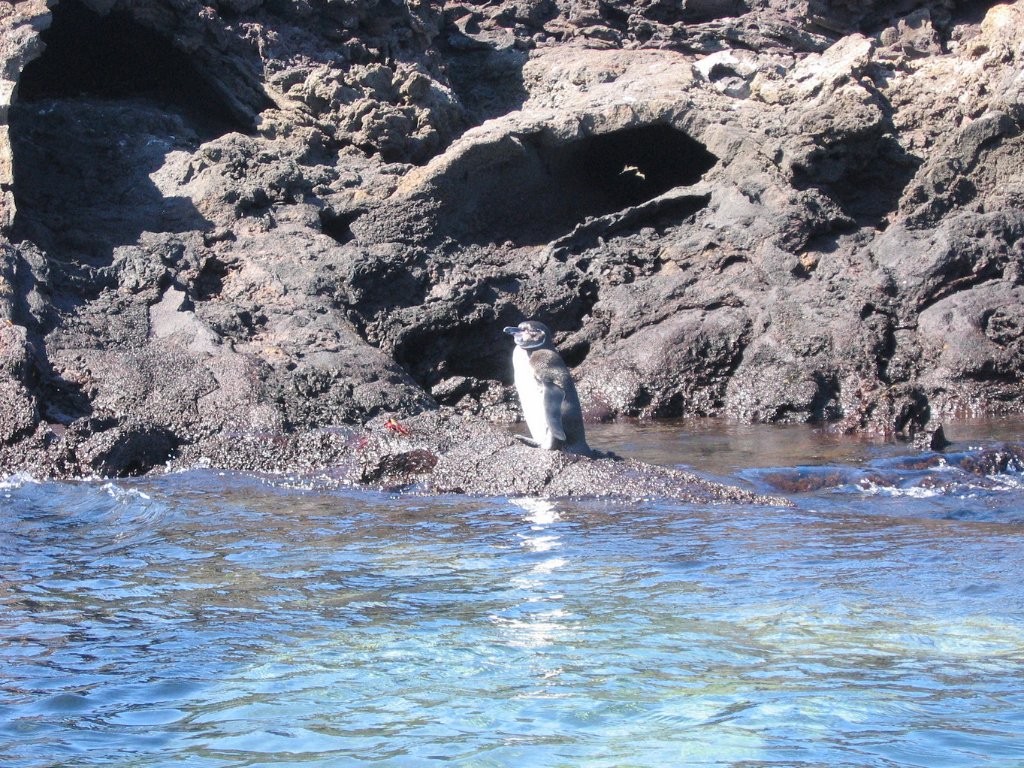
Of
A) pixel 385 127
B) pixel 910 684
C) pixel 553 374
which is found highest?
pixel 385 127

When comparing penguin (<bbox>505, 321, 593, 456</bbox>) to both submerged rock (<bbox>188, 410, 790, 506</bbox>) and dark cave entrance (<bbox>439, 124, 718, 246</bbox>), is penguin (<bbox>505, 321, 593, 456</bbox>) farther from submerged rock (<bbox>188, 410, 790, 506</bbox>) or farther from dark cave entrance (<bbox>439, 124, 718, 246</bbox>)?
dark cave entrance (<bbox>439, 124, 718, 246</bbox>)

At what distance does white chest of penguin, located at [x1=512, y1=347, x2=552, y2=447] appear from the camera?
27.9 ft

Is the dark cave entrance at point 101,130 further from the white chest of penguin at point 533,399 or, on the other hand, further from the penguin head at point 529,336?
the white chest of penguin at point 533,399

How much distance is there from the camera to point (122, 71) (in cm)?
1502

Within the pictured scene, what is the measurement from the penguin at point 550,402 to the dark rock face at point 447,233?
0.54 m

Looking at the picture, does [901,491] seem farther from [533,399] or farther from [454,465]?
[454,465]

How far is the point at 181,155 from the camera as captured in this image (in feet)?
43.4

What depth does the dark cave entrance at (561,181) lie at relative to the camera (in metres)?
14.3

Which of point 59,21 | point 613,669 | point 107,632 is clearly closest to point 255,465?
point 107,632

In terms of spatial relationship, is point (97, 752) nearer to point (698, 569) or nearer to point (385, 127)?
point (698, 569)

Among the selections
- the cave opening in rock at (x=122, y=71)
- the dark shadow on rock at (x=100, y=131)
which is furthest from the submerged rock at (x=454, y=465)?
the cave opening in rock at (x=122, y=71)

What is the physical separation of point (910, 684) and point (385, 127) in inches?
472

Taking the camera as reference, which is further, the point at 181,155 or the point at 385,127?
the point at 385,127

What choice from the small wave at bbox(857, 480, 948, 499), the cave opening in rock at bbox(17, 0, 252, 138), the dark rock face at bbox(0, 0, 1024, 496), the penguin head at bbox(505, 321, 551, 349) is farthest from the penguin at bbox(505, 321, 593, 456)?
the cave opening in rock at bbox(17, 0, 252, 138)
